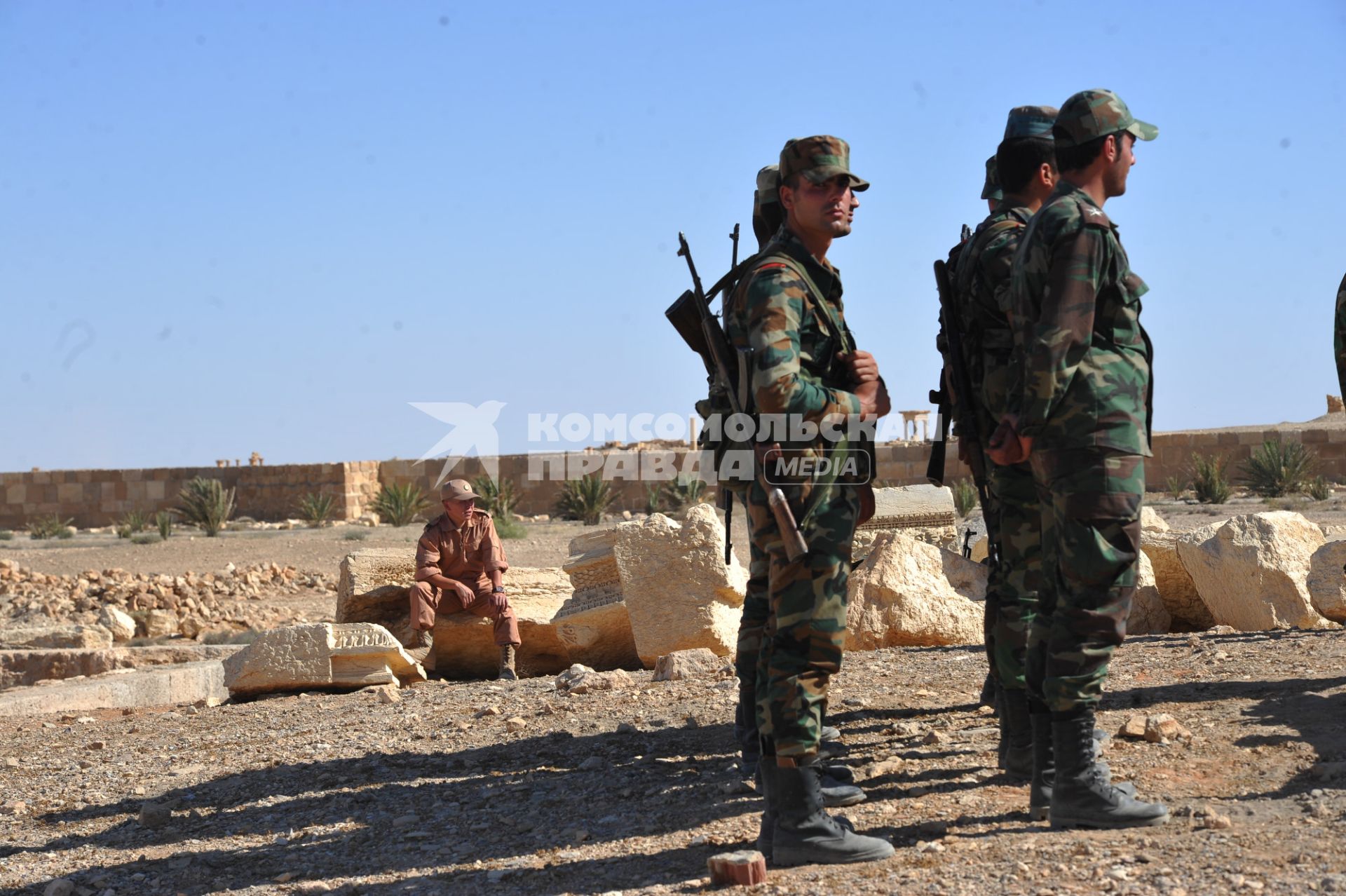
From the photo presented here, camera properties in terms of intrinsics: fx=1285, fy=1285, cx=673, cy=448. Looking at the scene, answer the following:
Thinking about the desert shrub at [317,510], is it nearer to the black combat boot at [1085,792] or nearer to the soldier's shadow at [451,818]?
the soldier's shadow at [451,818]

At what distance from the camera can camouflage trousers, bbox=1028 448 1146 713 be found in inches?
125

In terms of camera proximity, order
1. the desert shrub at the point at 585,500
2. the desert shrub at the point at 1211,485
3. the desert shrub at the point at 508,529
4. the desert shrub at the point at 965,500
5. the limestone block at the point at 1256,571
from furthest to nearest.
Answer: the desert shrub at the point at 585,500 → the desert shrub at the point at 1211,485 → the desert shrub at the point at 508,529 → the desert shrub at the point at 965,500 → the limestone block at the point at 1256,571

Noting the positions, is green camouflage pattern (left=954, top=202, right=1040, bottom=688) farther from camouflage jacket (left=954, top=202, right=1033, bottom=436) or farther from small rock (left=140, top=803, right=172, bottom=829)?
small rock (left=140, top=803, right=172, bottom=829)

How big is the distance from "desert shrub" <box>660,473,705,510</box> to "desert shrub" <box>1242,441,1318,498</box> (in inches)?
367

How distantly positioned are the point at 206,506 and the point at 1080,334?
2219 centimetres

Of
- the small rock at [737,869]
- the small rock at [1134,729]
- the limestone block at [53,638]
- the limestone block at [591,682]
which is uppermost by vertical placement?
the small rock at [1134,729]

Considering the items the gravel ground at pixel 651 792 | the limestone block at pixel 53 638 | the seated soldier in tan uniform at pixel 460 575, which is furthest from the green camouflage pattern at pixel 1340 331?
the limestone block at pixel 53 638

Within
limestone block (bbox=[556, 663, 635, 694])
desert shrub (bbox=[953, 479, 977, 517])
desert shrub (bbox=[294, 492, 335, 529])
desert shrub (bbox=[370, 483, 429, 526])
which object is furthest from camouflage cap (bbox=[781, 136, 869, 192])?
Result: desert shrub (bbox=[294, 492, 335, 529])

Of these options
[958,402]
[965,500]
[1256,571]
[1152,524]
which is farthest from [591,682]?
[965,500]

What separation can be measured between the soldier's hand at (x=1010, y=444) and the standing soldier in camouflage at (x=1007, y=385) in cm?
32

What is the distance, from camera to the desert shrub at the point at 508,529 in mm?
19469

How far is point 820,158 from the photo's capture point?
132 inches

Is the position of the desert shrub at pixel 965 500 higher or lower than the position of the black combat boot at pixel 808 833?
higher

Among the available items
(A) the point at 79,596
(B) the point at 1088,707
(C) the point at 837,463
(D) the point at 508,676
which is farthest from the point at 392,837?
(A) the point at 79,596
